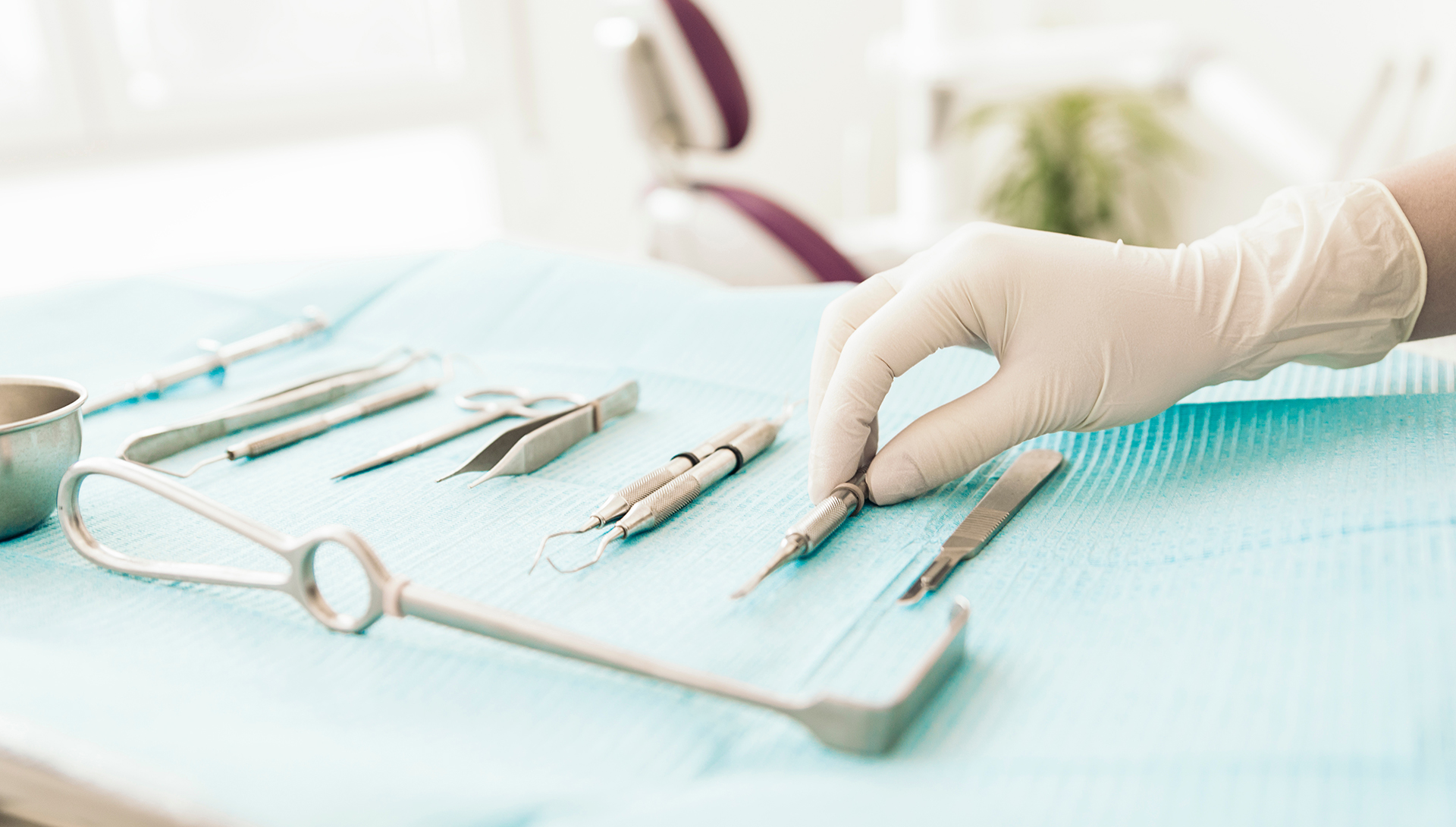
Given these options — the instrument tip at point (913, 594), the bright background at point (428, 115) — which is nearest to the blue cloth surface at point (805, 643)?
the instrument tip at point (913, 594)

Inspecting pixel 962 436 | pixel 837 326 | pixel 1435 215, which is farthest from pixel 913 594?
pixel 1435 215

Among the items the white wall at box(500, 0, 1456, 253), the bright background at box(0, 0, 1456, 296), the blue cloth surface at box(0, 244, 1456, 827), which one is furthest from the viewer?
the white wall at box(500, 0, 1456, 253)

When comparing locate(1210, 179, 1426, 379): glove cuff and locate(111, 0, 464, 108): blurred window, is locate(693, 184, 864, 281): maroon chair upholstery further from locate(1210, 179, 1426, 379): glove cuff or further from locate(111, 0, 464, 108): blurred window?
locate(111, 0, 464, 108): blurred window

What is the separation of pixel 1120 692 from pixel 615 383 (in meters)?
0.68

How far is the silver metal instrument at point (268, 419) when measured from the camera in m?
0.88

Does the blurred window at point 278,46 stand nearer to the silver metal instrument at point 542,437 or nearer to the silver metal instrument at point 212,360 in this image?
the silver metal instrument at point 212,360

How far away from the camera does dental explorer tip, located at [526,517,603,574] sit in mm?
665

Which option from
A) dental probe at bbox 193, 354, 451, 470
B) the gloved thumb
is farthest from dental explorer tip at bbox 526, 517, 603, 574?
dental probe at bbox 193, 354, 451, 470

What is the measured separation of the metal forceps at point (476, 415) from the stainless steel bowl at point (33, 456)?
0.65 feet

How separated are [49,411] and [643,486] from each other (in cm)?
51

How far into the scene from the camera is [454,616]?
545 mm

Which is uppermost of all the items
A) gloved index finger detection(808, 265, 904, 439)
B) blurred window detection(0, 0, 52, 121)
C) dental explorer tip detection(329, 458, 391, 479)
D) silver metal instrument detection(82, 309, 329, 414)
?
blurred window detection(0, 0, 52, 121)

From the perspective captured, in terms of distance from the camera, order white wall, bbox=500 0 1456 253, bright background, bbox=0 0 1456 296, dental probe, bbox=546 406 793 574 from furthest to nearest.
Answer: white wall, bbox=500 0 1456 253
bright background, bbox=0 0 1456 296
dental probe, bbox=546 406 793 574

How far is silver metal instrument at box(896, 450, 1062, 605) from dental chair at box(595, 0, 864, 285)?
100cm
